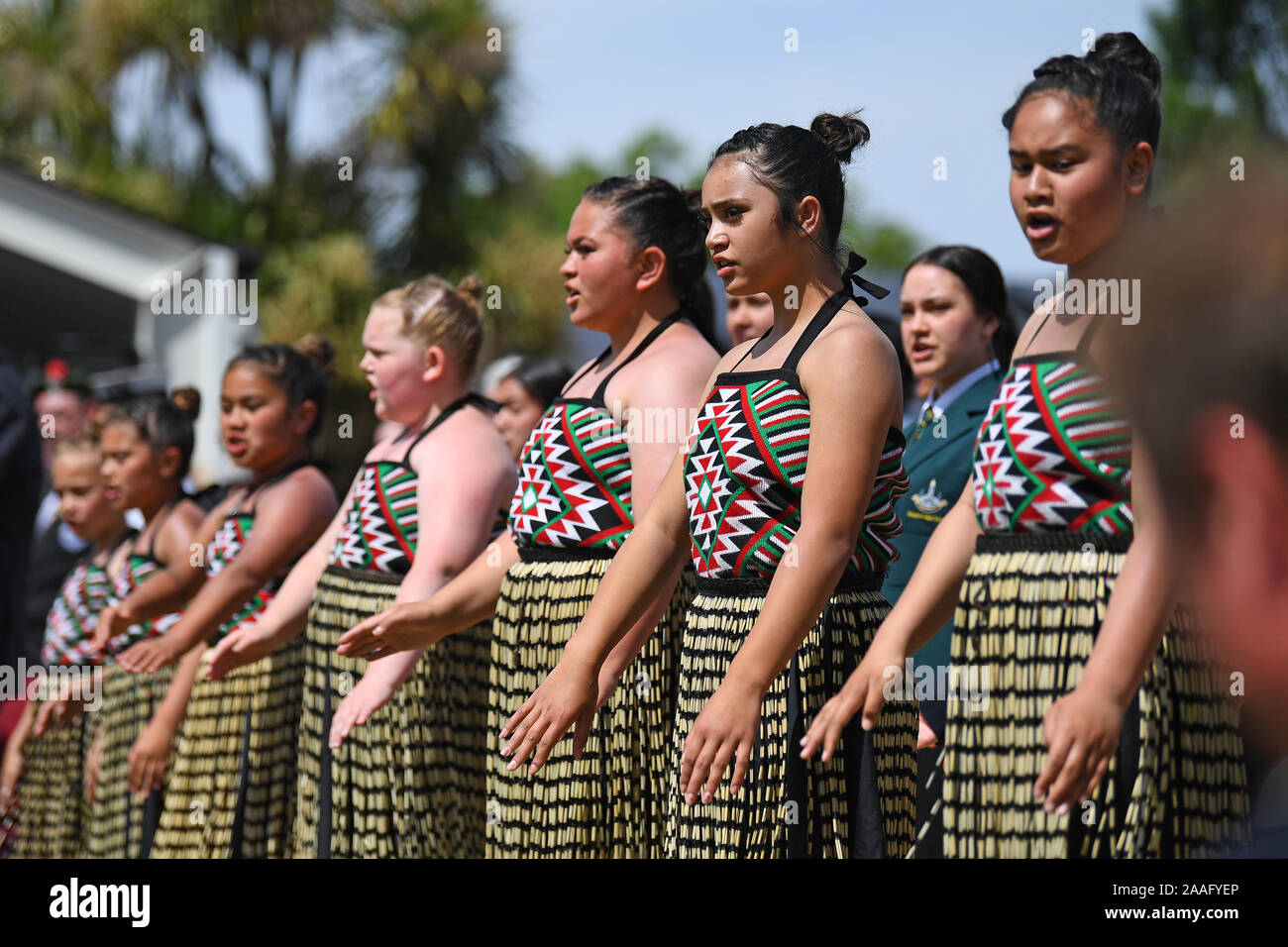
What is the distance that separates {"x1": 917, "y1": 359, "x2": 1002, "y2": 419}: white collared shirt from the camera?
384 cm

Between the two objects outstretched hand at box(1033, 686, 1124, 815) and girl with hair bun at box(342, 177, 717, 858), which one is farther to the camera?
girl with hair bun at box(342, 177, 717, 858)

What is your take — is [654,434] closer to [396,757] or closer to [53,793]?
[396,757]

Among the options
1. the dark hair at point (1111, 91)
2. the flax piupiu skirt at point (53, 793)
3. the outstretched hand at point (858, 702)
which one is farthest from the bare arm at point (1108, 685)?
the flax piupiu skirt at point (53, 793)

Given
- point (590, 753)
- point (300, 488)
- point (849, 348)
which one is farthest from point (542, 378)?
point (849, 348)

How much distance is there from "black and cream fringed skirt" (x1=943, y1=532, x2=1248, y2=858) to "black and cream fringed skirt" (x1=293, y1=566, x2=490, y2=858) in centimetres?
177

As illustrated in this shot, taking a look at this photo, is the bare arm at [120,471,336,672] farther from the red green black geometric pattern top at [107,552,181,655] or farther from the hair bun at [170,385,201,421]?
the hair bun at [170,385,201,421]

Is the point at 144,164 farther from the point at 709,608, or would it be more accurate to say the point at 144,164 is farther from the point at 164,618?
the point at 709,608

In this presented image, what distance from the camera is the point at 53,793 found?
559 centimetres

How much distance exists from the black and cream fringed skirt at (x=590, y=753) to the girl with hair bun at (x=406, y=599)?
475mm

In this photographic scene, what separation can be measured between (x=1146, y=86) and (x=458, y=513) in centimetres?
200

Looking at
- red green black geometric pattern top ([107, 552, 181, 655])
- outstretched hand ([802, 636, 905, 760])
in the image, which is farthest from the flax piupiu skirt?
outstretched hand ([802, 636, 905, 760])

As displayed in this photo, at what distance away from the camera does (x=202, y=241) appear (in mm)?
10984

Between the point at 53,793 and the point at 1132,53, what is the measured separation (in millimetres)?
4742

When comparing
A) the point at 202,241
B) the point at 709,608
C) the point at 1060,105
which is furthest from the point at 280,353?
the point at 202,241
